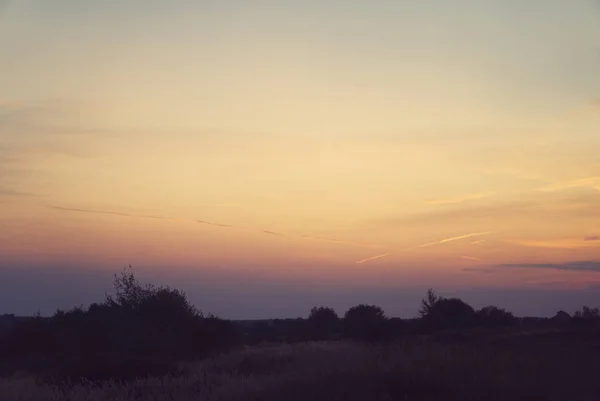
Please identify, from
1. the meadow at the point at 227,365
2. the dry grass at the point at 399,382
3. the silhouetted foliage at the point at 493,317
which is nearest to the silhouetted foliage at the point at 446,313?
the silhouetted foliage at the point at 493,317

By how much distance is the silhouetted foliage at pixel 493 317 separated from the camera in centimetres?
6561

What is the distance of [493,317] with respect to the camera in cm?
6869

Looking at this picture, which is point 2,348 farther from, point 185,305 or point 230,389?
point 230,389

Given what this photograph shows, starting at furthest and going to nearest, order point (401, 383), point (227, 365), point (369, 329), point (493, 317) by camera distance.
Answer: point (493, 317), point (369, 329), point (227, 365), point (401, 383)

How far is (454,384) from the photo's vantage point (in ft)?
48.7

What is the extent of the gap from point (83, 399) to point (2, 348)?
26863 millimetres

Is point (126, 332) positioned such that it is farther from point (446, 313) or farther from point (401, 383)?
point (446, 313)

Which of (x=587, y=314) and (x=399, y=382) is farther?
(x=587, y=314)

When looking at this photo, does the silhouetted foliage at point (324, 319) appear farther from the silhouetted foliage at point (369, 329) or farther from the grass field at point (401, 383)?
the grass field at point (401, 383)

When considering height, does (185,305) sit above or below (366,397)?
above

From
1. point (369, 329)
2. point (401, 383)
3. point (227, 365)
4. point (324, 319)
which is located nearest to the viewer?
point (401, 383)

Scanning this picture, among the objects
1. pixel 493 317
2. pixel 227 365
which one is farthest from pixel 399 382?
pixel 493 317

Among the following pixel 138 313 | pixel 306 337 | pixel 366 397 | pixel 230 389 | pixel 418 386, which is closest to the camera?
pixel 366 397

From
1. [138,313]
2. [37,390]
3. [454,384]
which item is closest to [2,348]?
[138,313]
